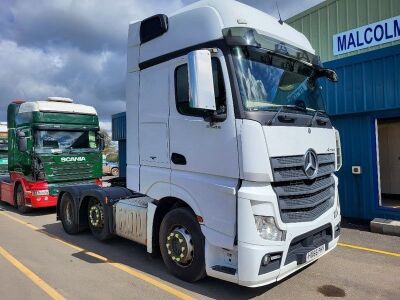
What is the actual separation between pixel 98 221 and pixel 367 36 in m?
10.8

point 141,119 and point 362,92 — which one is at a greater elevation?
point 362,92

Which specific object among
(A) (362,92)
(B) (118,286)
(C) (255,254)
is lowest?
(B) (118,286)

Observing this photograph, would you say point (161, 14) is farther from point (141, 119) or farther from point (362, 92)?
point (362, 92)

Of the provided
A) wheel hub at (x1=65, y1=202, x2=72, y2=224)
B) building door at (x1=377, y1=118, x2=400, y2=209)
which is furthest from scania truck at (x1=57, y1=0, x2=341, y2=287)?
building door at (x1=377, y1=118, x2=400, y2=209)

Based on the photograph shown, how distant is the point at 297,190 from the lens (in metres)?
4.62

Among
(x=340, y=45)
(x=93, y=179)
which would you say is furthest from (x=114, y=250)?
(x=340, y=45)

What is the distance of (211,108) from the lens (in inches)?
172

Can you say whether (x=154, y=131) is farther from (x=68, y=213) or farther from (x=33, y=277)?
(x=68, y=213)

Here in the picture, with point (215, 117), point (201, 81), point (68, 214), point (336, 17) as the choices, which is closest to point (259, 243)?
point (215, 117)

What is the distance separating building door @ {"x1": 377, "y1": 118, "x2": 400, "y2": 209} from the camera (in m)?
12.1

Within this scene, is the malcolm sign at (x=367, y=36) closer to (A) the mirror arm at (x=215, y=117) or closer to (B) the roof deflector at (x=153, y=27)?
(B) the roof deflector at (x=153, y=27)

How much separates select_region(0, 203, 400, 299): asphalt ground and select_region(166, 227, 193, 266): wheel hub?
12.5 inches

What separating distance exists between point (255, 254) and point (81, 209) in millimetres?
4813

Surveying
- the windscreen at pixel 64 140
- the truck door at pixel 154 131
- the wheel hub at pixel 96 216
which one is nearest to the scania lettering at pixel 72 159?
the windscreen at pixel 64 140
